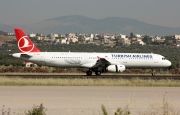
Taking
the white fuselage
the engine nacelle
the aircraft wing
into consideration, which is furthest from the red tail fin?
the engine nacelle

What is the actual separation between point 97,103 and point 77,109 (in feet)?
5.84

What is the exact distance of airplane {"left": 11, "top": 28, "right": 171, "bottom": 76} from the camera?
42500 mm

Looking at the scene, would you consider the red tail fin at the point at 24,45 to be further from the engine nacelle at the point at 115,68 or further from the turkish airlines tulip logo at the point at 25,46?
the engine nacelle at the point at 115,68

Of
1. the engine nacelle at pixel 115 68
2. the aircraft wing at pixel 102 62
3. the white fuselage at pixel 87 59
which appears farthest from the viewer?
the white fuselage at pixel 87 59

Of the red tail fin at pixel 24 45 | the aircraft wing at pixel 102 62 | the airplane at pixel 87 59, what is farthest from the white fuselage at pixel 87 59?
the red tail fin at pixel 24 45

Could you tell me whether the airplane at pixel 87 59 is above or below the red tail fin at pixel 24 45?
below

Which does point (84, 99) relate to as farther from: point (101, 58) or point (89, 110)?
point (101, 58)

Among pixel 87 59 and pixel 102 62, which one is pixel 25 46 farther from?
pixel 102 62

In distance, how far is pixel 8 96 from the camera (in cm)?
1678

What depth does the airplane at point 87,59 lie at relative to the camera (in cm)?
4250

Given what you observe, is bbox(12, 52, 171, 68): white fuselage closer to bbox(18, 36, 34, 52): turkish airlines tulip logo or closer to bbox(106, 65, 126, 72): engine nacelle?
bbox(18, 36, 34, 52): turkish airlines tulip logo

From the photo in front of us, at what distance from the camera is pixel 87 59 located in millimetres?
43469

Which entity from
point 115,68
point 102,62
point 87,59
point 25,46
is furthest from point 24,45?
point 115,68

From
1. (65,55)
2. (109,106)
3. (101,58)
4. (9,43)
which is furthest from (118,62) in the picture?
(9,43)
